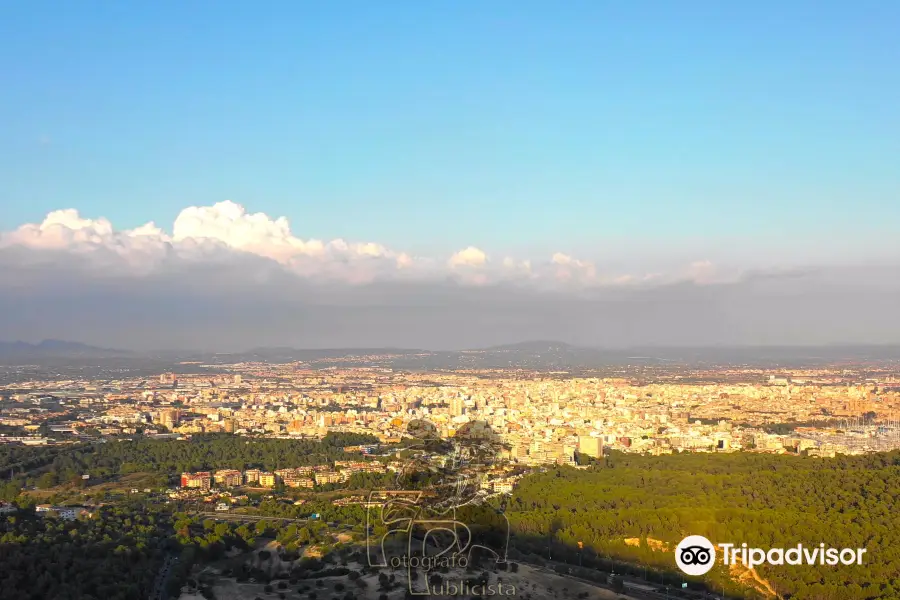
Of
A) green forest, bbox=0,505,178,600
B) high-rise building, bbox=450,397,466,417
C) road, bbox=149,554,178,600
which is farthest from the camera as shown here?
high-rise building, bbox=450,397,466,417

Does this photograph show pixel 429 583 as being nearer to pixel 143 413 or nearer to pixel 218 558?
pixel 218 558

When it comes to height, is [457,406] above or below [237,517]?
above

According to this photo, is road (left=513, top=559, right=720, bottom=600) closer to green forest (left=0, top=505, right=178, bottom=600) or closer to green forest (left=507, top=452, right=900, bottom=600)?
green forest (left=507, top=452, right=900, bottom=600)

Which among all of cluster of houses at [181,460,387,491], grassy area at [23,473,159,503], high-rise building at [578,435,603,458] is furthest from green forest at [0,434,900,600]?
high-rise building at [578,435,603,458]

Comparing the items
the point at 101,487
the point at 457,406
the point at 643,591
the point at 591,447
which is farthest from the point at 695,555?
the point at 457,406

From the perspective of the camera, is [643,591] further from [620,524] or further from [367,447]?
[367,447]

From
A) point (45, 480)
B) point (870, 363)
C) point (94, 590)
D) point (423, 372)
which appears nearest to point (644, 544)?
point (94, 590)

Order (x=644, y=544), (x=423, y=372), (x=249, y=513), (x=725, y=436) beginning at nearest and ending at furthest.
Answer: (x=644, y=544) < (x=249, y=513) < (x=725, y=436) < (x=423, y=372)
